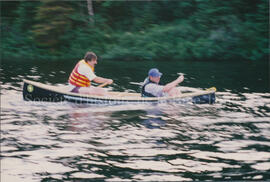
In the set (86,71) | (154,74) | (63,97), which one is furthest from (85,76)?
(154,74)

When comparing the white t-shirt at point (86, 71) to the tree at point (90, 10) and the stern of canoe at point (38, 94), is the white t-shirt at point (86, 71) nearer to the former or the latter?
the stern of canoe at point (38, 94)

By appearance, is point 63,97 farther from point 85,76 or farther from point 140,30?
point 140,30

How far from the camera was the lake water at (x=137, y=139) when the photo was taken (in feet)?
23.6

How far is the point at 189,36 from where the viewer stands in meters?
22.7

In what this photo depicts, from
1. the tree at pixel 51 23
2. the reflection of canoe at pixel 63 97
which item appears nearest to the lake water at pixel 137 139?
the reflection of canoe at pixel 63 97

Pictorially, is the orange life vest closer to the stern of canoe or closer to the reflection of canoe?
the reflection of canoe

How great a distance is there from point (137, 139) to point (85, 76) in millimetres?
3220

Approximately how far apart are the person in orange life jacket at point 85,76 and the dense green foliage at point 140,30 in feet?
32.4

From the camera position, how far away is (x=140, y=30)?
79.4 feet

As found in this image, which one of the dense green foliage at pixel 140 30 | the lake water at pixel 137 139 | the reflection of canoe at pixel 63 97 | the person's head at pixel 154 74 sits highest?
the dense green foliage at pixel 140 30

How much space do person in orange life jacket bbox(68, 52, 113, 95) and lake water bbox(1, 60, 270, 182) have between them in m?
0.47

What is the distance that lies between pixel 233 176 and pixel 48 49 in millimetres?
16508

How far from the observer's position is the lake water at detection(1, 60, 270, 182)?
7.19 metres

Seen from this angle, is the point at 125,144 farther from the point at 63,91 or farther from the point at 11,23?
the point at 11,23
